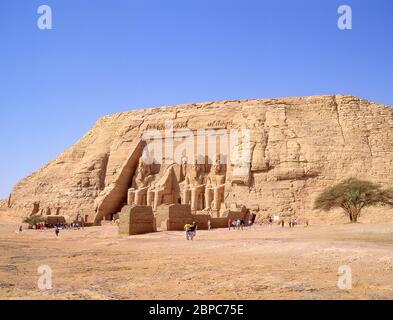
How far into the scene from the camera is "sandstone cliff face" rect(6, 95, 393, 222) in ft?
114

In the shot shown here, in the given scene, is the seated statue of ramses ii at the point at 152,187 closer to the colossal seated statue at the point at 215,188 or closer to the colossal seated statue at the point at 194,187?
the colossal seated statue at the point at 194,187

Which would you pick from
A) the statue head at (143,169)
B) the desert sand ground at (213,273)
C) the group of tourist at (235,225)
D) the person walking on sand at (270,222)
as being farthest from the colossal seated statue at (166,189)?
the desert sand ground at (213,273)

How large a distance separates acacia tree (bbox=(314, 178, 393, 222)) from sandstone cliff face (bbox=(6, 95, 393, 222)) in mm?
2569

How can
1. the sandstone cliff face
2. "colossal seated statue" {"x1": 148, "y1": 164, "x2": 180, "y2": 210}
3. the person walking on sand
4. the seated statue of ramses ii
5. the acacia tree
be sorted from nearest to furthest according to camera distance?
the acacia tree, the person walking on sand, the sandstone cliff face, "colossal seated statue" {"x1": 148, "y1": 164, "x2": 180, "y2": 210}, the seated statue of ramses ii

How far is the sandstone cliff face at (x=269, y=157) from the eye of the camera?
3481 cm

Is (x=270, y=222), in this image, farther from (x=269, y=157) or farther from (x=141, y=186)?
(x=141, y=186)

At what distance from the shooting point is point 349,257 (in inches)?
462

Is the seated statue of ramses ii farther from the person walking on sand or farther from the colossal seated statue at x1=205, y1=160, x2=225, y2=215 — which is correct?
the person walking on sand

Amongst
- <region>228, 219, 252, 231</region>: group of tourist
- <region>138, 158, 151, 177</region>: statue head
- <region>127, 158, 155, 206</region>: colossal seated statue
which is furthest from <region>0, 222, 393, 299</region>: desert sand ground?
<region>138, 158, 151, 177</region>: statue head

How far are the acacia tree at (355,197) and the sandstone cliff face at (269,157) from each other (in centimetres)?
257

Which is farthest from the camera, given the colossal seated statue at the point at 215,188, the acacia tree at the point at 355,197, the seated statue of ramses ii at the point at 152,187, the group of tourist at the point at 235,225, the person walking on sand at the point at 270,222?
the seated statue of ramses ii at the point at 152,187

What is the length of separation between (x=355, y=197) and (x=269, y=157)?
9.88 m

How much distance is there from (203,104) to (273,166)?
10556 mm
